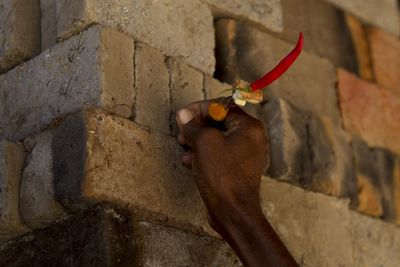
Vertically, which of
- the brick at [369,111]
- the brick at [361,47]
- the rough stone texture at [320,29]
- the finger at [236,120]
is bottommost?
the brick at [369,111]

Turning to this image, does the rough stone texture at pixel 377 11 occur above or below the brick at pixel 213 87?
below

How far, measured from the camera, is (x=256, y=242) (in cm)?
289

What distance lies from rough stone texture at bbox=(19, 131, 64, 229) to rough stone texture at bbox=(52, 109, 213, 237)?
0.12 feet

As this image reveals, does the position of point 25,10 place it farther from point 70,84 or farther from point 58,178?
point 58,178

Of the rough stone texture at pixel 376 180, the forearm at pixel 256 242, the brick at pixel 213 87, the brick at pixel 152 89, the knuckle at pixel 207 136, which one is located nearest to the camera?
the forearm at pixel 256 242

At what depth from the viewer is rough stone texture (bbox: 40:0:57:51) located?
3404 mm

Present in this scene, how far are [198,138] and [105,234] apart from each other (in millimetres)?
437

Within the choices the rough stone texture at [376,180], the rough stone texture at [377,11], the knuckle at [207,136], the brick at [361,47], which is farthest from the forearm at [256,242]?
the rough stone texture at [377,11]

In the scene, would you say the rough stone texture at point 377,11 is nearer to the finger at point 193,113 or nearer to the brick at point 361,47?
the brick at point 361,47

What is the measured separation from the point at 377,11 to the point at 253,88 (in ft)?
6.57

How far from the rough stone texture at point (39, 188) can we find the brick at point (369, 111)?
1.65 meters

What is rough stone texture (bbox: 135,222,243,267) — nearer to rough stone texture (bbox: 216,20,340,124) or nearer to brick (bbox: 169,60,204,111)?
brick (bbox: 169,60,204,111)

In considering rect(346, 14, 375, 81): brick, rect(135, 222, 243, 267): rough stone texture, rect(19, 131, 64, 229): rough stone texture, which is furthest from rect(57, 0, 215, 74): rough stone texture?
rect(346, 14, 375, 81): brick

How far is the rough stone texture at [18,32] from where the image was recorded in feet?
11.3
